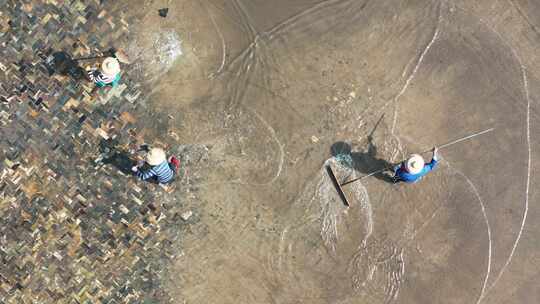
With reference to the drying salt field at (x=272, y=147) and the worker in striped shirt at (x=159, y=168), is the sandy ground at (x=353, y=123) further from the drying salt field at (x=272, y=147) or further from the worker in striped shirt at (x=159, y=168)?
the worker in striped shirt at (x=159, y=168)

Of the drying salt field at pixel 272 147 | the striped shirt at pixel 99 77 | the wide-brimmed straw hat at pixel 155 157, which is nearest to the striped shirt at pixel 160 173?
the wide-brimmed straw hat at pixel 155 157

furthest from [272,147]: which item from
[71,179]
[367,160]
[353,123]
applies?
[71,179]

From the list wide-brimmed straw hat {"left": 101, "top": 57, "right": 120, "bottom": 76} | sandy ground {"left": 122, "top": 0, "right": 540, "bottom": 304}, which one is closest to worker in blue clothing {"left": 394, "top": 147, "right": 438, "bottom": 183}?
sandy ground {"left": 122, "top": 0, "right": 540, "bottom": 304}

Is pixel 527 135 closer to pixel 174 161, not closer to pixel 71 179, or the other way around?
pixel 174 161

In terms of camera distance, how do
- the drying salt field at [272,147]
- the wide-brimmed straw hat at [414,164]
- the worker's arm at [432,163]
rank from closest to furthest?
the wide-brimmed straw hat at [414,164], the worker's arm at [432,163], the drying salt field at [272,147]

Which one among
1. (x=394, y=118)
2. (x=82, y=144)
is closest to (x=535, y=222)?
(x=394, y=118)

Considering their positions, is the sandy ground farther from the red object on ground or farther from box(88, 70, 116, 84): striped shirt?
box(88, 70, 116, 84): striped shirt
